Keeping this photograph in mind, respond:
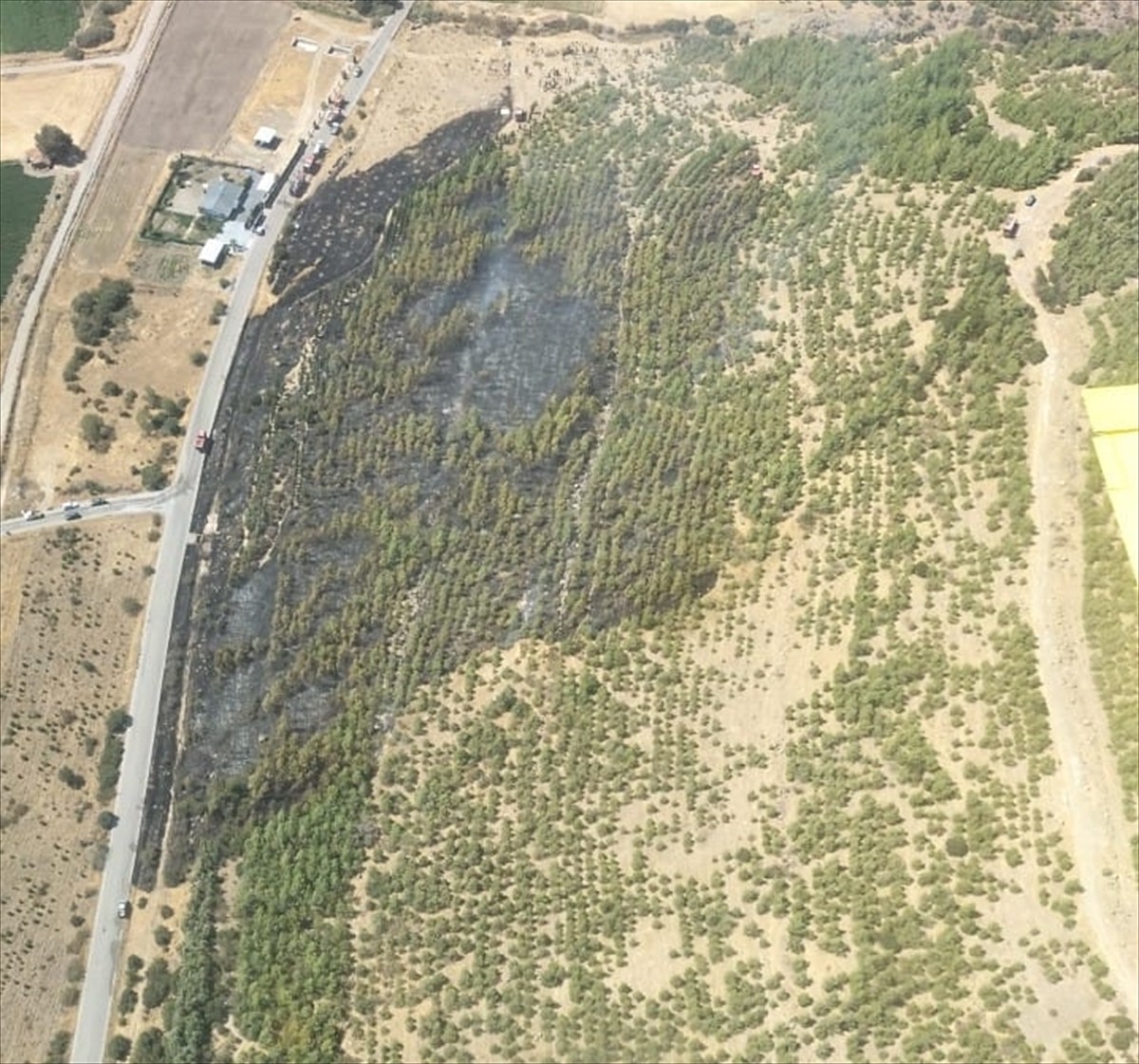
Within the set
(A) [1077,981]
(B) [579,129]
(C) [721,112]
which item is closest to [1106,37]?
(C) [721,112]

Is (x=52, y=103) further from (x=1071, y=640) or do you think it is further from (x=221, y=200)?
(x=1071, y=640)

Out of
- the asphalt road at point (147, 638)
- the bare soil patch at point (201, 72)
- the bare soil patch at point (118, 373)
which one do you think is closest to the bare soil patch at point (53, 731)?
the asphalt road at point (147, 638)

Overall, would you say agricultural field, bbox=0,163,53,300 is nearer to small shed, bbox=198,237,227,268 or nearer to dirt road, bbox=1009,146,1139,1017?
small shed, bbox=198,237,227,268

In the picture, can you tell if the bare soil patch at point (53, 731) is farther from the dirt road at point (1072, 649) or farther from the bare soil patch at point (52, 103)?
the dirt road at point (1072, 649)

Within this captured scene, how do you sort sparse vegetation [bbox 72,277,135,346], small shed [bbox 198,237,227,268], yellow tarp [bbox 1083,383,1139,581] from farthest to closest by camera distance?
small shed [bbox 198,237,227,268]
sparse vegetation [bbox 72,277,135,346]
yellow tarp [bbox 1083,383,1139,581]

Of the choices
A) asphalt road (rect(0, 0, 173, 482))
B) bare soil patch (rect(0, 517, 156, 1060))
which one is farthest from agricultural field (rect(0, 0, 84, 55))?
bare soil patch (rect(0, 517, 156, 1060))

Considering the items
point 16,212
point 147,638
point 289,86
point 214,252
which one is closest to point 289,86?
point 289,86

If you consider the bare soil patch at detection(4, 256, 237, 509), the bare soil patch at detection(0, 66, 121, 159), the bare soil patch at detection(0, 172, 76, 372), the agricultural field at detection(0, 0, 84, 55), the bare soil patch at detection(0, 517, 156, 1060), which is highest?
the agricultural field at detection(0, 0, 84, 55)
